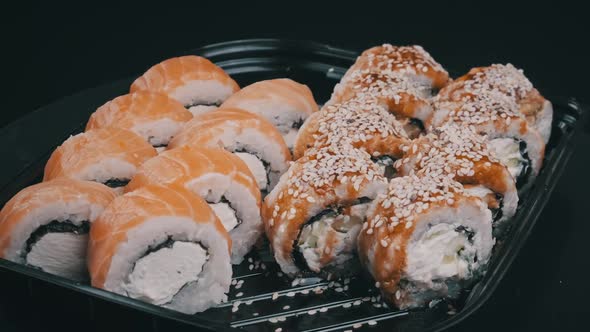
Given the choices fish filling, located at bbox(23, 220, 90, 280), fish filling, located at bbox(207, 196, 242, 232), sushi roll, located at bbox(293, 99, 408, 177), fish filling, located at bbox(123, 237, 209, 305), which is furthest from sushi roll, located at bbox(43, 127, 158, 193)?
sushi roll, located at bbox(293, 99, 408, 177)

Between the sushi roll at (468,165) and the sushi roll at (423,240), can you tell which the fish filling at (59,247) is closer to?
the sushi roll at (423,240)

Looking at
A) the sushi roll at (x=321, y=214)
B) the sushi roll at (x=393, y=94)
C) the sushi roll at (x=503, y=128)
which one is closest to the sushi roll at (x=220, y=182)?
the sushi roll at (x=321, y=214)

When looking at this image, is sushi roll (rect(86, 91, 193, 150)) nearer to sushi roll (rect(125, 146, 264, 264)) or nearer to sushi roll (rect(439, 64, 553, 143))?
sushi roll (rect(125, 146, 264, 264))

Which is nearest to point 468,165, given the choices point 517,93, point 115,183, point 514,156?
point 514,156

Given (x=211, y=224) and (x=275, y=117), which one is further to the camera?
(x=275, y=117)

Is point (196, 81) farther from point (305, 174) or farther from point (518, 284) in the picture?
point (518, 284)

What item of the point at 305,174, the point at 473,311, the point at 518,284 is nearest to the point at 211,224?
the point at 305,174
